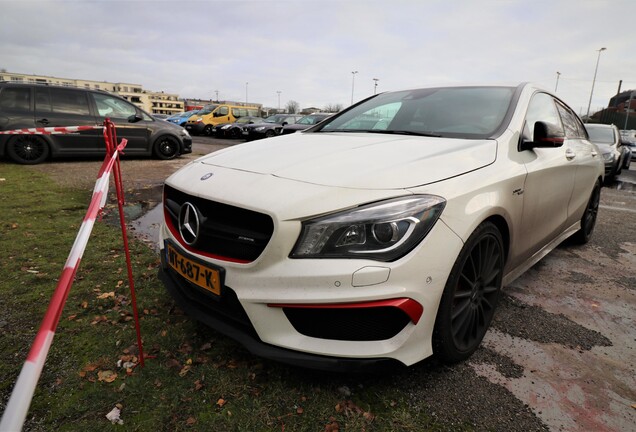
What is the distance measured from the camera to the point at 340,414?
1665mm

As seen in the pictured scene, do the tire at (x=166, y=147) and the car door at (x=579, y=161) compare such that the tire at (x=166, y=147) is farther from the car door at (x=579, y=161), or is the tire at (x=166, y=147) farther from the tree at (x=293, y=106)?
the tree at (x=293, y=106)

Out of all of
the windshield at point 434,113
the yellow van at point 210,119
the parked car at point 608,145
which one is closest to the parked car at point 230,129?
the yellow van at point 210,119

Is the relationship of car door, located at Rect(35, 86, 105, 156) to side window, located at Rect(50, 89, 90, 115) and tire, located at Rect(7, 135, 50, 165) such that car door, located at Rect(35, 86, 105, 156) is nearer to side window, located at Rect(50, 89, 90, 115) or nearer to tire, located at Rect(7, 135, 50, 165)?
side window, located at Rect(50, 89, 90, 115)

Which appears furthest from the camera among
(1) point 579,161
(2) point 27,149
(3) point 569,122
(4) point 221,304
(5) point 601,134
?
(5) point 601,134

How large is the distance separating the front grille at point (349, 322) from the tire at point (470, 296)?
0.25m

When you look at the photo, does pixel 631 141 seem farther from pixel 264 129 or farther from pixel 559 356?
pixel 559 356

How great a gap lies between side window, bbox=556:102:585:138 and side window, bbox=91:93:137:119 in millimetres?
8399

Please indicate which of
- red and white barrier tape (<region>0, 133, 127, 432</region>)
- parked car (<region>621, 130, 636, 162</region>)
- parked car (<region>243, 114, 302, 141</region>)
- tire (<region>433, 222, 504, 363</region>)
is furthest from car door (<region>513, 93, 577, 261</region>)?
parked car (<region>621, 130, 636, 162</region>)

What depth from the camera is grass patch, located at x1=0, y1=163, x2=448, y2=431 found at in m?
1.63

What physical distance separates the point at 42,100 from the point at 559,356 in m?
9.46

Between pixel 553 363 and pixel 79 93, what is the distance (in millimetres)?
9435

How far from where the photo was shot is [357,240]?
1582 millimetres

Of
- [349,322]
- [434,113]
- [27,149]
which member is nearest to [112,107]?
[27,149]

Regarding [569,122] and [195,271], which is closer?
[195,271]
